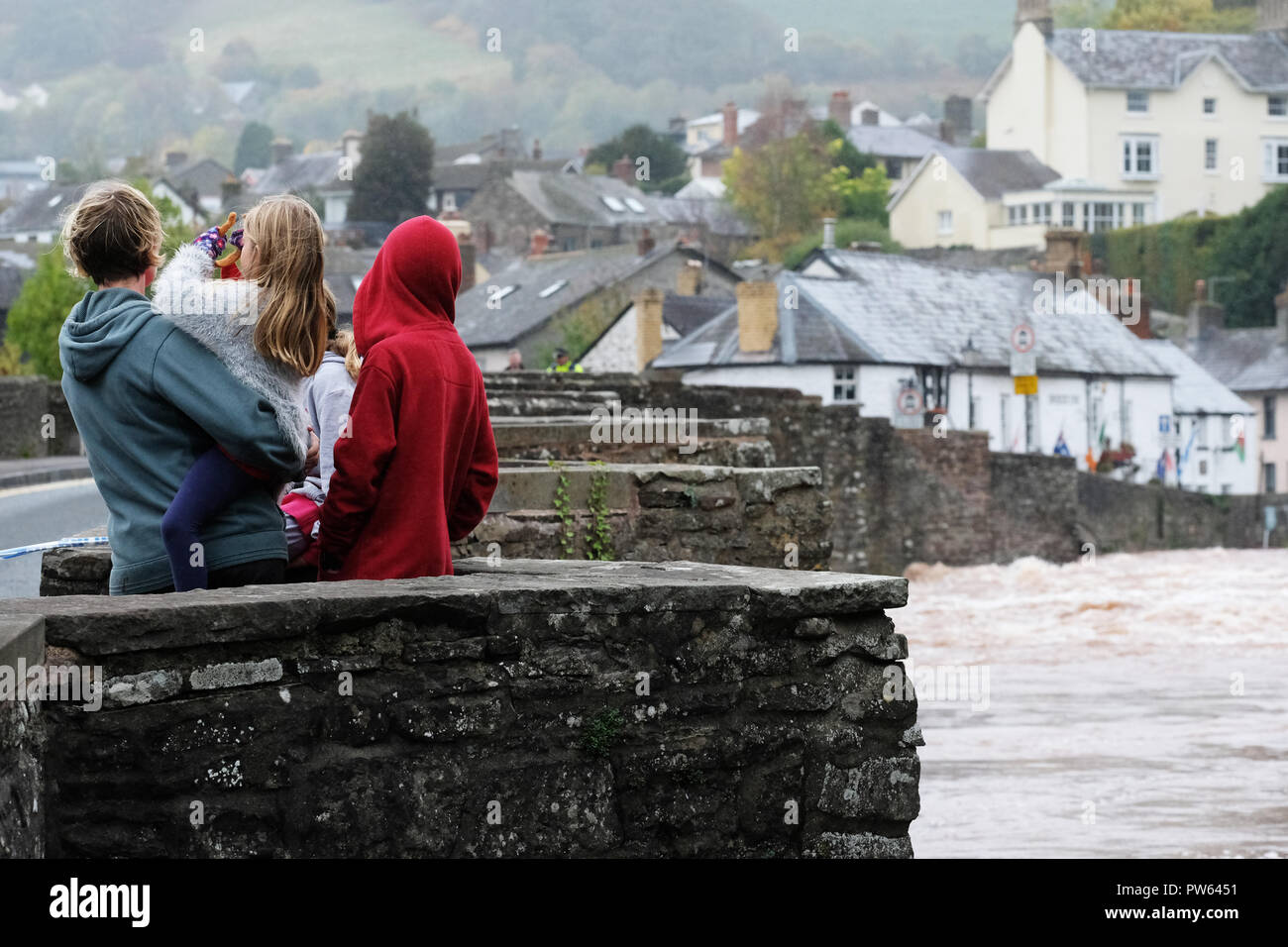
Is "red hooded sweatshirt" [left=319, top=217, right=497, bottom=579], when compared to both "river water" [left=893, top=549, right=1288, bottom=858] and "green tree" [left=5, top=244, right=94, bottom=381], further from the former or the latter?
"green tree" [left=5, top=244, right=94, bottom=381]

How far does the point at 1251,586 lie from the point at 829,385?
11645 millimetres

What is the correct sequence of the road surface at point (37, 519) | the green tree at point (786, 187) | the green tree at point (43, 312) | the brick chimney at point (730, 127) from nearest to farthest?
the road surface at point (37, 519), the green tree at point (43, 312), the green tree at point (786, 187), the brick chimney at point (730, 127)

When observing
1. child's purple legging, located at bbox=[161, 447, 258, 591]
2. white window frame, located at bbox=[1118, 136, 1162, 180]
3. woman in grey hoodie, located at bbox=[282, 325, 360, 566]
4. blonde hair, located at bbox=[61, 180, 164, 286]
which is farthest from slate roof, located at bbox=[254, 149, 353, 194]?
child's purple legging, located at bbox=[161, 447, 258, 591]

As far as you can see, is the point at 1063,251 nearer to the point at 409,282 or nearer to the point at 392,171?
the point at 409,282

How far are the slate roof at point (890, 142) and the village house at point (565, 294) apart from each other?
4616 centimetres

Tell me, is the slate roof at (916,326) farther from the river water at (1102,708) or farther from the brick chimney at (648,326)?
the river water at (1102,708)

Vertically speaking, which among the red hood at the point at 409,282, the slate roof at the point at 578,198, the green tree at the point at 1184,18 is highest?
the green tree at the point at 1184,18

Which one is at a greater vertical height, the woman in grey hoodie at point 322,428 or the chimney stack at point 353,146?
the chimney stack at point 353,146

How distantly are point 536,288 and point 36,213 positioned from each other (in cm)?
6778

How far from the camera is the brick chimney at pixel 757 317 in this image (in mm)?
45531

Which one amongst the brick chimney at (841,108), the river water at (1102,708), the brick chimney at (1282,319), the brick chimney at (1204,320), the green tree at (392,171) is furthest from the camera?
the brick chimney at (841,108)

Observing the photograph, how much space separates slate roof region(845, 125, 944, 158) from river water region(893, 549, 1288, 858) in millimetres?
74832

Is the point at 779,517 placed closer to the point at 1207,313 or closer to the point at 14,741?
the point at 14,741

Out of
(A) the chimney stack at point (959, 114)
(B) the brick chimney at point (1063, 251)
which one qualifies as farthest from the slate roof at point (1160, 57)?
(A) the chimney stack at point (959, 114)
